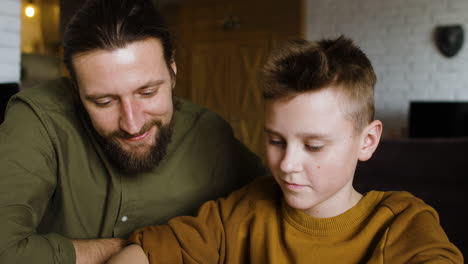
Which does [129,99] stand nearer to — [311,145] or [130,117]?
[130,117]

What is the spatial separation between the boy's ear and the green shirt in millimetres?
596

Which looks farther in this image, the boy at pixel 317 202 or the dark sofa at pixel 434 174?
the dark sofa at pixel 434 174

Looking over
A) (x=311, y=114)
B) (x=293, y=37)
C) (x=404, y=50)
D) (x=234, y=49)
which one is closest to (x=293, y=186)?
(x=311, y=114)

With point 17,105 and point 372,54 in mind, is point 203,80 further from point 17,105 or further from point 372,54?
point 17,105

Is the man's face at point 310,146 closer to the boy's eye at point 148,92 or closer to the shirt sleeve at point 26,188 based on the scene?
the boy's eye at point 148,92

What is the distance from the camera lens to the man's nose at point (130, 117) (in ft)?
4.56

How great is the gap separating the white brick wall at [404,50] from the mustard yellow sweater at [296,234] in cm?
390

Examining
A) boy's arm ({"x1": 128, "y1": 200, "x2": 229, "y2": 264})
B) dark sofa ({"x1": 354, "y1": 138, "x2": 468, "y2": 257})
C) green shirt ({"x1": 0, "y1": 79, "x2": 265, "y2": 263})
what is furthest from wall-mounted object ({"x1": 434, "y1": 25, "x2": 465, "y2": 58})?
boy's arm ({"x1": 128, "y1": 200, "x2": 229, "y2": 264})

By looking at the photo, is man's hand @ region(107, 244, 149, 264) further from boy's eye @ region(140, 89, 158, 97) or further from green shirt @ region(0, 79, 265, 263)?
boy's eye @ region(140, 89, 158, 97)

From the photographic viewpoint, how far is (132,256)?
3.90 feet

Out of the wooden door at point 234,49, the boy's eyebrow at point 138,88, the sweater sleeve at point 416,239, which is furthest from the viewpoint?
the wooden door at point 234,49

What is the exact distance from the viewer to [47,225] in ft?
5.00

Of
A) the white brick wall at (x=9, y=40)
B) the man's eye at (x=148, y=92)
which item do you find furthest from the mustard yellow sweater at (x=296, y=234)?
the white brick wall at (x=9, y=40)

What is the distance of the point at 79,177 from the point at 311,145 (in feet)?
2.65
